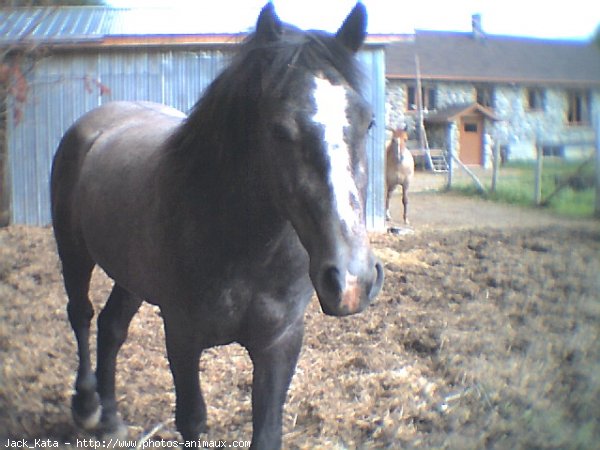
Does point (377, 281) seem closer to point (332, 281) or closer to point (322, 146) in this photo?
point (332, 281)

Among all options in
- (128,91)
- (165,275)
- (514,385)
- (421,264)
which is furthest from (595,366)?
(128,91)

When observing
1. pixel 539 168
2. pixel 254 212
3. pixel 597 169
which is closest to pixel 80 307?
pixel 254 212

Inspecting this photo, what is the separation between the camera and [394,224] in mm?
2756

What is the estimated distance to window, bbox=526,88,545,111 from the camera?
1526 millimetres

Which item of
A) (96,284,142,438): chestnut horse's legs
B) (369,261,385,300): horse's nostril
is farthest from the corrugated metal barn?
(369,261,385,300): horse's nostril

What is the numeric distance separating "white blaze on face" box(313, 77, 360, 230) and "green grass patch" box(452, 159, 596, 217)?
629mm

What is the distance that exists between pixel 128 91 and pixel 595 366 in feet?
7.93

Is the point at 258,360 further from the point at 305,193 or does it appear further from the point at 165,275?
the point at 305,193

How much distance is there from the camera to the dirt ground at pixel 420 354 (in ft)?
6.06

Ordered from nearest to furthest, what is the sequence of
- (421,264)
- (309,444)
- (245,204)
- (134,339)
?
(245,204), (309,444), (134,339), (421,264)

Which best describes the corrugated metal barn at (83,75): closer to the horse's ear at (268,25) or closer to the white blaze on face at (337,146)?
the horse's ear at (268,25)

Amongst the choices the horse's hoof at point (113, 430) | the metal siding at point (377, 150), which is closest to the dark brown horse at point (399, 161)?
the metal siding at point (377, 150)

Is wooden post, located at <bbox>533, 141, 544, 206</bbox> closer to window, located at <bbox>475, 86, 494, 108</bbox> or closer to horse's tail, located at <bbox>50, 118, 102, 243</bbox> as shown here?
window, located at <bbox>475, 86, 494, 108</bbox>

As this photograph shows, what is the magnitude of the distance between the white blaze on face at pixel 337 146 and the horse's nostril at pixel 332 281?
9 centimetres
